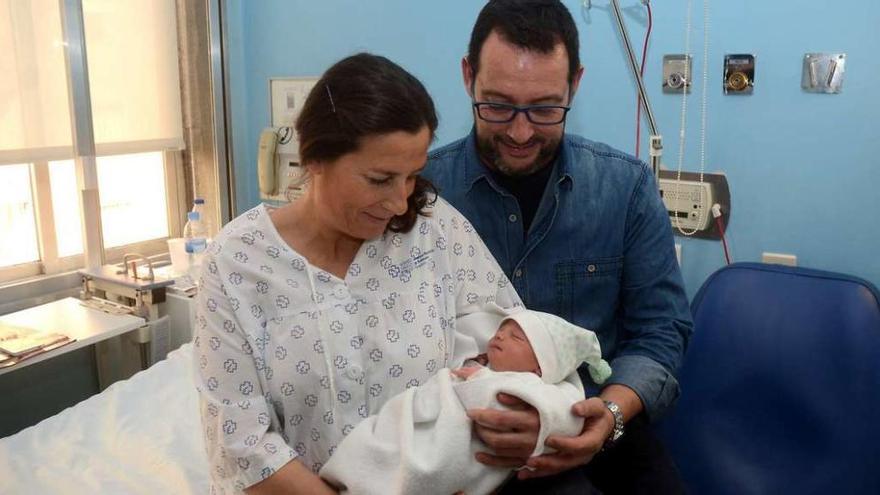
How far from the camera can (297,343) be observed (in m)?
1.15

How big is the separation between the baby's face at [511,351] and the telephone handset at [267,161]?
6.75 feet

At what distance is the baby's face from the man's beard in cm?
36

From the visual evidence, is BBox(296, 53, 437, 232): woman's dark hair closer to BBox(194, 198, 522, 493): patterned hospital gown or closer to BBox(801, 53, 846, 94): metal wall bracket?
BBox(194, 198, 522, 493): patterned hospital gown

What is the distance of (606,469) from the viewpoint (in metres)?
1.48

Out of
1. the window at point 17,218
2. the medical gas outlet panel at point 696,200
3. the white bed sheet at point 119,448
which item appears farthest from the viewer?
the window at point 17,218

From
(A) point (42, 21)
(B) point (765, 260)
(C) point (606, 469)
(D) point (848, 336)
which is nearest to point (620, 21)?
(B) point (765, 260)

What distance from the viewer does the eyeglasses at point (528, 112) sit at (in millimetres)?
1400

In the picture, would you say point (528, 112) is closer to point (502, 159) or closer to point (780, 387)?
point (502, 159)

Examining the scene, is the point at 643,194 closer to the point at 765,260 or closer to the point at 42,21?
the point at 765,260

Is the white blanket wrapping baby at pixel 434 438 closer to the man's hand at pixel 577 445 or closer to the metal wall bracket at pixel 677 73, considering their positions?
the man's hand at pixel 577 445

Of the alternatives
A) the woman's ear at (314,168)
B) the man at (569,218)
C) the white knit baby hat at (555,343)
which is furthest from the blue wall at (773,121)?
the woman's ear at (314,168)

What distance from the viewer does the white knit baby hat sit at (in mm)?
1258

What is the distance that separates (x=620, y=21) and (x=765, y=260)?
830 mm

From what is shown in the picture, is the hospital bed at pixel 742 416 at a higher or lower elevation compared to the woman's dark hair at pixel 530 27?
lower
